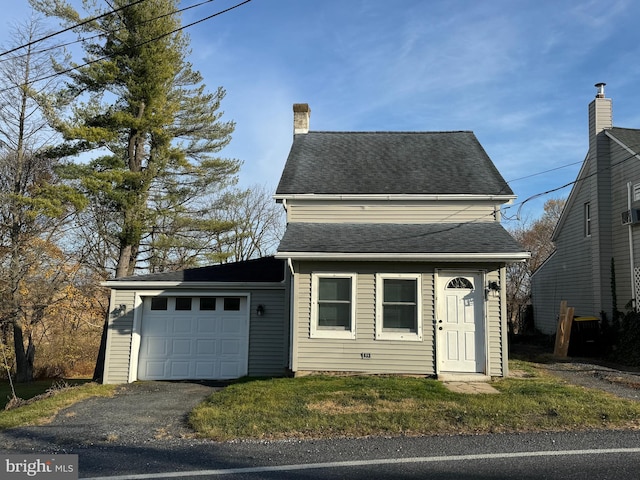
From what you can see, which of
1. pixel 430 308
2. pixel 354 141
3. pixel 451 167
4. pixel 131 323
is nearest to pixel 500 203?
pixel 451 167

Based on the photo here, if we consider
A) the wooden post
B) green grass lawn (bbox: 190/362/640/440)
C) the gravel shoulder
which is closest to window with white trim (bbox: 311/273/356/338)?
green grass lawn (bbox: 190/362/640/440)

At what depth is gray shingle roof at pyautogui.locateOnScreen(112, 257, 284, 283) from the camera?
1175 cm

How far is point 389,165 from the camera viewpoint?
12.8 meters

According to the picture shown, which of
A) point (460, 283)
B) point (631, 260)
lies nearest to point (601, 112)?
point (631, 260)

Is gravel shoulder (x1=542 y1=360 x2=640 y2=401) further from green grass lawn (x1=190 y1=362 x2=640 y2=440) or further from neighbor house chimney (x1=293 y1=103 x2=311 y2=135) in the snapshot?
neighbor house chimney (x1=293 y1=103 x2=311 y2=135)

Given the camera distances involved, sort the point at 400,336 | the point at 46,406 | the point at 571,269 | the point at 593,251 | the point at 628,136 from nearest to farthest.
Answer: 1. the point at 46,406
2. the point at 400,336
3. the point at 628,136
4. the point at 593,251
5. the point at 571,269

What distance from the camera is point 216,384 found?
10.7 meters

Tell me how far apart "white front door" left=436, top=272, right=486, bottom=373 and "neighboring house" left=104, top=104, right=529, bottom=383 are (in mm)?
21

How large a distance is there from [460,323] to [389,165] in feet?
15.8

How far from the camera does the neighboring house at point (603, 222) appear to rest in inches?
521

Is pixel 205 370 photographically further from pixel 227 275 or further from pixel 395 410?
pixel 395 410

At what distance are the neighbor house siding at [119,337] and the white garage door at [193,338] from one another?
0.32 metres

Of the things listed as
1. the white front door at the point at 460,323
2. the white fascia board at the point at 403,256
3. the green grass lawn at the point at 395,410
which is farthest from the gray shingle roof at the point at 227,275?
the white front door at the point at 460,323

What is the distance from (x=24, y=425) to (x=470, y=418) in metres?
6.47
